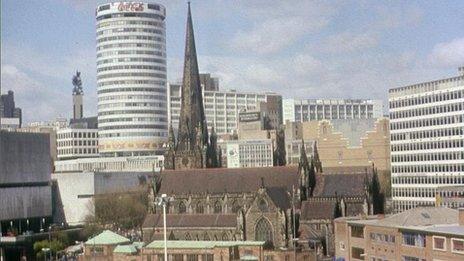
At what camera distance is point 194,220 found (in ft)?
309

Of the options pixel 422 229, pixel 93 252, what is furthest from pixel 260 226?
pixel 422 229

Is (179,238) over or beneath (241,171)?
beneath

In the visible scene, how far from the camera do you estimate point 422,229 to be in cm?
5684

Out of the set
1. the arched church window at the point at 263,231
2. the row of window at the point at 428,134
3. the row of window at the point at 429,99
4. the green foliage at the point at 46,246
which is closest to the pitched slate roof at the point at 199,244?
the arched church window at the point at 263,231

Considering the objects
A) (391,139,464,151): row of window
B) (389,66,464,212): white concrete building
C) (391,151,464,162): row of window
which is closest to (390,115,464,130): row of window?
(389,66,464,212): white concrete building

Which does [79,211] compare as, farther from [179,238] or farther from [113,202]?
[179,238]

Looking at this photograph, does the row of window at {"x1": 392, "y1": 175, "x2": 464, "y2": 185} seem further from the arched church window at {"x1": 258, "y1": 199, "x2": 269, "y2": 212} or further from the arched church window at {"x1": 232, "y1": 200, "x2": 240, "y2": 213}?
→ the arched church window at {"x1": 258, "y1": 199, "x2": 269, "y2": 212}

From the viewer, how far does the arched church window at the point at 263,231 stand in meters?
85.8

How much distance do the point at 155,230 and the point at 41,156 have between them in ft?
122

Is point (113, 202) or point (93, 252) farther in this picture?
point (113, 202)

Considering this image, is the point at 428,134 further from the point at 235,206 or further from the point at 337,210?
the point at 235,206

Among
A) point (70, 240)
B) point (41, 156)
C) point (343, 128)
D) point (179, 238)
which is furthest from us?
point (343, 128)

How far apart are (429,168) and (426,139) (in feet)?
12.9

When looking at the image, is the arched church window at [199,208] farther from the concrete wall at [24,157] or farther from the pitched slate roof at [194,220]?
the concrete wall at [24,157]
